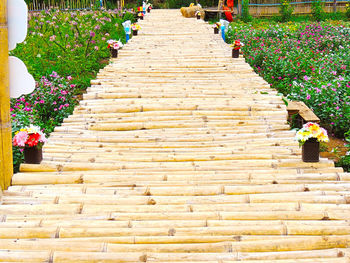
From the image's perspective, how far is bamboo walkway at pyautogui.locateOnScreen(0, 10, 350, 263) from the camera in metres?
2.99

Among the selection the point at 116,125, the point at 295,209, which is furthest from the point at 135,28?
the point at 295,209

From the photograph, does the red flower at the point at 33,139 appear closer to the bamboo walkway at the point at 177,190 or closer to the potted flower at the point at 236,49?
the bamboo walkway at the point at 177,190

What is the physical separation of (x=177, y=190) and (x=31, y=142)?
1368 mm

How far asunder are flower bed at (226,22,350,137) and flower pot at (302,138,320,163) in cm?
205

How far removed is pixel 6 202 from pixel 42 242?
76 cm

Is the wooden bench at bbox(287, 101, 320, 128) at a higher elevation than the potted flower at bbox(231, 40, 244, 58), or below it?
below

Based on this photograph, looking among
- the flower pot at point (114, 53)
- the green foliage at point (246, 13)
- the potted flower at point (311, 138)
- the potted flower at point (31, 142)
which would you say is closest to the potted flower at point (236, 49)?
the flower pot at point (114, 53)

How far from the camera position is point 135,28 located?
12.9m

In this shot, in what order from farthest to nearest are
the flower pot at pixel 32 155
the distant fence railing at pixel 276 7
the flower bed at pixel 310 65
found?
the distant fence railing at pixel 276 7 < the flower bed at pixel 310 65 < the flower pot at pixel 32 155

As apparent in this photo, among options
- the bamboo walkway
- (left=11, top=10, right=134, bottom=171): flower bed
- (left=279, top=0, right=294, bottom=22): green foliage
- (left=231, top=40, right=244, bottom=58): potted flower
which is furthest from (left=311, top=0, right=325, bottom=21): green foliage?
the bamboo walkway

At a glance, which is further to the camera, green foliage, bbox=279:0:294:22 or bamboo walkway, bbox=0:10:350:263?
green foliage, bbox=279:0:294:22

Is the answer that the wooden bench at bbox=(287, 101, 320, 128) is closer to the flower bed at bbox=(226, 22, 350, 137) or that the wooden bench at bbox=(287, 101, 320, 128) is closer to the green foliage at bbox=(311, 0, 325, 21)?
the flower bed at bbox=(226, 22, 350, 137)

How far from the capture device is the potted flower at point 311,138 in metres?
4.28

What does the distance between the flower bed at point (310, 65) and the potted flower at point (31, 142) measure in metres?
3.74
